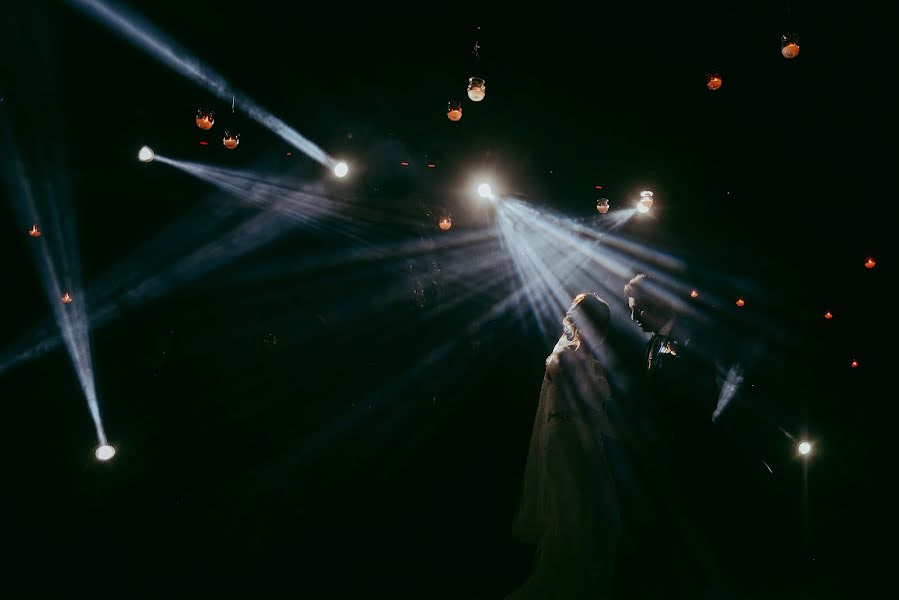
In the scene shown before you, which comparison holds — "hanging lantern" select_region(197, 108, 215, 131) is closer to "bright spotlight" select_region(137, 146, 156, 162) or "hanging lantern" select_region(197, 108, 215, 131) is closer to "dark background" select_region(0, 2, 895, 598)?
"dark background" select_region(0, 2, 895, 598)

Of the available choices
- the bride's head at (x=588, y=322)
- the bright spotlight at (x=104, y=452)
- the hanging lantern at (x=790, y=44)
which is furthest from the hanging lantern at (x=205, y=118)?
the hanging lantern at (x=790, y=44)

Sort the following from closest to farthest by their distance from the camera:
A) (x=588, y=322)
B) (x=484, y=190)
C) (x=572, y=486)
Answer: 1. (x=572, y=486)
2. (x=588, y=322)
3. (x=484, y=190)

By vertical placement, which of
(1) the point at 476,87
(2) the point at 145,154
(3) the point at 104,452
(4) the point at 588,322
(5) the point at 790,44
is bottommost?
(4) the point at 588,322

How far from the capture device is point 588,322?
394 cm

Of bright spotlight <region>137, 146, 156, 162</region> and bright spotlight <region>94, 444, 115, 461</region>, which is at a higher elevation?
bright spotlight <region>137, 146, 156, 162</region>

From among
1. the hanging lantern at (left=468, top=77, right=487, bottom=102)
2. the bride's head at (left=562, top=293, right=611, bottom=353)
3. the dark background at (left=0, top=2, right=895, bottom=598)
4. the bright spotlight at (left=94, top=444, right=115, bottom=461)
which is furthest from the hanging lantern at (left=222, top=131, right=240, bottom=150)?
the bride's head at (left=562, top=293, right=611, bottom=353)

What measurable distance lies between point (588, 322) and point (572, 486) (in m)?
1.26

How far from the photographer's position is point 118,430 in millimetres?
6418

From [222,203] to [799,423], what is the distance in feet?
33.1

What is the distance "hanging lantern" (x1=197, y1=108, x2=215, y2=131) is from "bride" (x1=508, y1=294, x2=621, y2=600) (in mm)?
4961

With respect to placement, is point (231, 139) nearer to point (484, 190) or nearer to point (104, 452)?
point (484, 190)

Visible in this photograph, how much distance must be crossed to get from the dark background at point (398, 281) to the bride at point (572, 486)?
1394 millimetres

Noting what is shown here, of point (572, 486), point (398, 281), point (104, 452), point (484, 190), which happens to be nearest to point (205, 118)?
point (398, 281)

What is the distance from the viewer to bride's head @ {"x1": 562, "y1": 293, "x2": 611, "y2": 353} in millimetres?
3920
